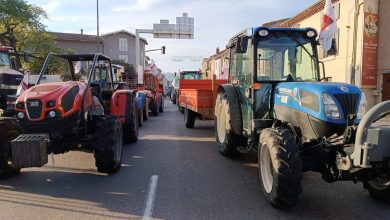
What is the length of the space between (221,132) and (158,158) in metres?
1.49

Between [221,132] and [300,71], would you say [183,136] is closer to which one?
[221,132]

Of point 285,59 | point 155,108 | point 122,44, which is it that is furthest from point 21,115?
point 122,44

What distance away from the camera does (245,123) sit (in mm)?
7516

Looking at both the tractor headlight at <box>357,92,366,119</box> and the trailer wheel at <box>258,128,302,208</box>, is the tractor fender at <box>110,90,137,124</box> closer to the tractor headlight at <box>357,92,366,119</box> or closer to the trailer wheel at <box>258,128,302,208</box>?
the trailer wheel at <box>258,128,302,208</box>

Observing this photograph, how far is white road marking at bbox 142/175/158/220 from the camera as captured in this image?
4992mm

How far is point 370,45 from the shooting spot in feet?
58.9

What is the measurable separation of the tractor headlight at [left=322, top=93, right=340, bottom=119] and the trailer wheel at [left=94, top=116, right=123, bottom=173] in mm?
3428

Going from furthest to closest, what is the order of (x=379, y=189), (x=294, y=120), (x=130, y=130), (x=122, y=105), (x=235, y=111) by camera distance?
(x=130, y=130) < (x=122, y=105) < (x=235, y=111) < (x=294, y=120) < (x=379, y=189)

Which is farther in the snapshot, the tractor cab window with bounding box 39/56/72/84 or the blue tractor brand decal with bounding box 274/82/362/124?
the tractor cab window with bounding box 39/56/72/84

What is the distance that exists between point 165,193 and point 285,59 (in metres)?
3.01

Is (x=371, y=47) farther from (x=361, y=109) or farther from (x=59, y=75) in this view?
(x=361, y=109)

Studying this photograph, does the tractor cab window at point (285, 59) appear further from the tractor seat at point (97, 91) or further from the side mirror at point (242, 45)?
the tractor seat at point (97, 91)

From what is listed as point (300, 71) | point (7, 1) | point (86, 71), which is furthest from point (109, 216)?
point (7, 1)

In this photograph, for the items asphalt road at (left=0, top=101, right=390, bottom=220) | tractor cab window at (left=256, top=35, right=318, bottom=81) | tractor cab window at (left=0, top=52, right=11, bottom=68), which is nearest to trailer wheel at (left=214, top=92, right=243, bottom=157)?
asphalt road at (left=0, top=101, right=390, bottom=220)
